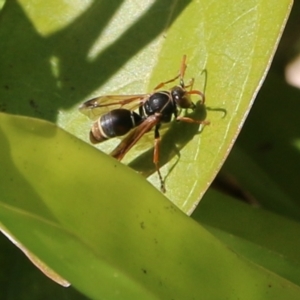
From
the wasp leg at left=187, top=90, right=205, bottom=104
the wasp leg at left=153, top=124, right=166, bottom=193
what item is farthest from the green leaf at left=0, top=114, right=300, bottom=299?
the wasp leg at left=187, top=90, right=205, bottom=104

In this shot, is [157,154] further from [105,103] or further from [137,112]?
[137,112]

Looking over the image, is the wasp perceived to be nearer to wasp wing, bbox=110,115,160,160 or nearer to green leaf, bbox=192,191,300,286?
wasp wing, bbox=110,115,160,160

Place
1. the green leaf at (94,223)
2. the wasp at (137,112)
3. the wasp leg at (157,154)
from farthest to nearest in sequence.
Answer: the wasp at (137,112) → the wasp leg at (157,154) → the green leaf at (94,223)

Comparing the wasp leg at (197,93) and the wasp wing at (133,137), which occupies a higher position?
the wasp leg at (197,93)

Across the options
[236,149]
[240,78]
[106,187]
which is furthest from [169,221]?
[236,149]

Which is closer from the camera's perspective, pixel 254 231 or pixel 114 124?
pixel 254 231

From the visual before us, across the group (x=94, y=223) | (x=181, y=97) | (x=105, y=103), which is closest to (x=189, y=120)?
(x=181, y=97)

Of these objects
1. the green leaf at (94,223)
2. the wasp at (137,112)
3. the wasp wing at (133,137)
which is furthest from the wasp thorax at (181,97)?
the green leaf at (94,223)

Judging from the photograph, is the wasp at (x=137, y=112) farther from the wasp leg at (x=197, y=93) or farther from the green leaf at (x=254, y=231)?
the green leaf at (x=254, y=231)
